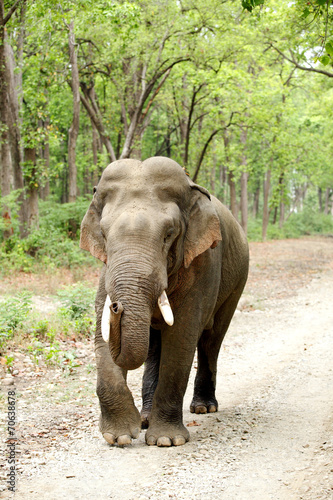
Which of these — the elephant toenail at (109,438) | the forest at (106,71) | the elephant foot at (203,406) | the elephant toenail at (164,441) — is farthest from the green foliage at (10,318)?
the forest at (106,71)

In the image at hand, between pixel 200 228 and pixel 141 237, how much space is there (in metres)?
0.98

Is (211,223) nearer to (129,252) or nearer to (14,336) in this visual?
(129,252)

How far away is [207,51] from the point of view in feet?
74.2

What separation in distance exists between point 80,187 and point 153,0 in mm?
34498

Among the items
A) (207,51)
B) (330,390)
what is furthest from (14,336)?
(207,51)

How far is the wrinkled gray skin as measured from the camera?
4879 mm

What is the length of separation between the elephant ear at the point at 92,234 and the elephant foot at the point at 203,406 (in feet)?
8.13

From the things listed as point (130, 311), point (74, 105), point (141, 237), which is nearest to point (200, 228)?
point (141, 237)

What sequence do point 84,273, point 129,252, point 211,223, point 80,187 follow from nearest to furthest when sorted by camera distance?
point 129,252 → point 211,223 → point 84,273 → point 80,187

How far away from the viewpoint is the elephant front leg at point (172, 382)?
5.87 meters

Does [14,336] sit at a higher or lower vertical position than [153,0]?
lower

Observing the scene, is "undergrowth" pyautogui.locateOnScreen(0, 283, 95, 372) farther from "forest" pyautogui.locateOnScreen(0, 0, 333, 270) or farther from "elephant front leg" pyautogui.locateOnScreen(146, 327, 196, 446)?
"forest" pyautogui.locateOnScreen(0, 0, 333, 270)

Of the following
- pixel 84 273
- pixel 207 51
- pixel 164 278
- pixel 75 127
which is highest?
pixel 207 51

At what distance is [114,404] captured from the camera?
5551mm
